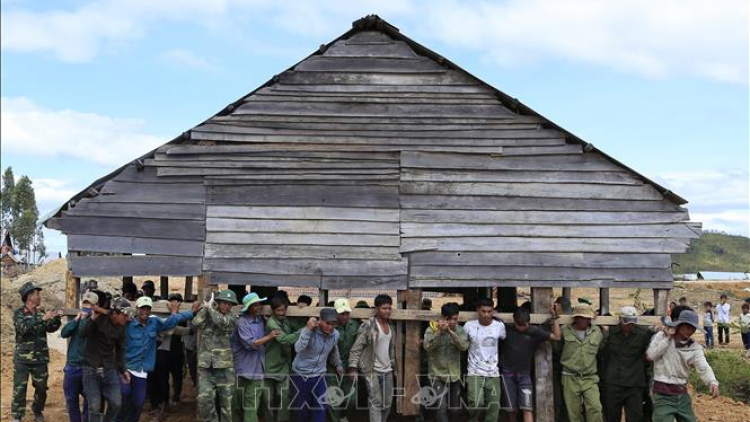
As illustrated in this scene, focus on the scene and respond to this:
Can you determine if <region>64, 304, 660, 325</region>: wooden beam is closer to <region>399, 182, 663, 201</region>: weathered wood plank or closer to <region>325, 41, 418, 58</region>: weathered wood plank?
<region>399, 182, 663, 201</region>: weathered wood plank

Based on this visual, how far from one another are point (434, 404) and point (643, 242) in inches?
147

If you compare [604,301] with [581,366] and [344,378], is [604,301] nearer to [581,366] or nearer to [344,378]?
[581,366]

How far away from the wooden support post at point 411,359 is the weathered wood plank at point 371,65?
3.29 m

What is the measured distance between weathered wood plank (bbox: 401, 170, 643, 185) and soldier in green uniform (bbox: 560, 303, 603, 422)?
1855 millimetres

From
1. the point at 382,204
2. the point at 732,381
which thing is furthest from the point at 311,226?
the point at 732,381

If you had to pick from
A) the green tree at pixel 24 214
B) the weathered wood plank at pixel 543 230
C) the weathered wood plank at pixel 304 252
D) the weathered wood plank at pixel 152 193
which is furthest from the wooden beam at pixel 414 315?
the green tree at pixel 24 214

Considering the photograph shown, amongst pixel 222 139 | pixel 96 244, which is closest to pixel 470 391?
pixel 222 139

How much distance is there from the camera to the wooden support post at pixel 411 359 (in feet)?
28.6

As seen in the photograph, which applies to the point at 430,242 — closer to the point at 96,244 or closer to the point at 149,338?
the point at 149,338

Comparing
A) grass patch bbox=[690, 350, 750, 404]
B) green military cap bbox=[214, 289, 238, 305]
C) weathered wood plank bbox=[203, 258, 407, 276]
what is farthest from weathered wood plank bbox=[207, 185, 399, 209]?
grass patch bbox=[690, 350, 750, 404]

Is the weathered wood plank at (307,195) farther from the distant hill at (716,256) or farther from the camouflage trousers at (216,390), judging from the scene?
the distant hill at (716,256)

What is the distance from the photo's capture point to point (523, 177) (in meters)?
9.04

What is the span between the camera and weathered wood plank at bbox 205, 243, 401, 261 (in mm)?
8781

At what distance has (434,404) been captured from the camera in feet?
27.9
